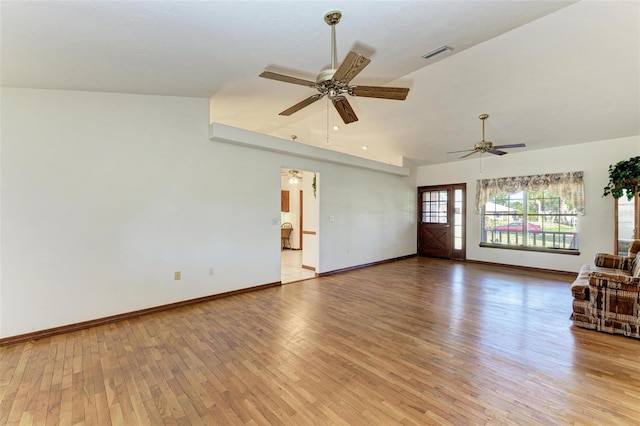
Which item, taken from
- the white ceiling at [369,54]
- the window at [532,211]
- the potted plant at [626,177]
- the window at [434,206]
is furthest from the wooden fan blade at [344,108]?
the window at [434,206]

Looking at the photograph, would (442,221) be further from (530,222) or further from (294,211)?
(294,211)

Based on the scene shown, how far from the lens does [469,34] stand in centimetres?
288

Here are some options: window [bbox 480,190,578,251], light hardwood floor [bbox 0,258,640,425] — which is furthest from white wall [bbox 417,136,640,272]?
light hardwood floor [bbox 0,258,640,425]

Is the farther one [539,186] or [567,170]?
[539,186]

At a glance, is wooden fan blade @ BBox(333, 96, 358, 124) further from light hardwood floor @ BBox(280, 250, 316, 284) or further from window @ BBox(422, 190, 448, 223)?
window @ BBox(422, 190, 448, 223)

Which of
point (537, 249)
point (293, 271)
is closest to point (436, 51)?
point (293, 271)

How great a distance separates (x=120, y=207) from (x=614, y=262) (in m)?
7.38

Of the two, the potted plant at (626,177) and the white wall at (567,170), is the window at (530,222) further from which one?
the potted plant at (626,177)

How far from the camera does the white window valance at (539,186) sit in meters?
5.75

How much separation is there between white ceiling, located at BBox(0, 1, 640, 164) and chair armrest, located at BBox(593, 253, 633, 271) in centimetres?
239

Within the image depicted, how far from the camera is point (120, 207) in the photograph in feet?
11.5

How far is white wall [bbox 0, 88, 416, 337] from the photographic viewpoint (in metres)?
2.95

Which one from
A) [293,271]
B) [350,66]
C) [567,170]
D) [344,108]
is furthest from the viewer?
[293,271]

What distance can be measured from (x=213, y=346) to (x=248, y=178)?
9.00 ft
